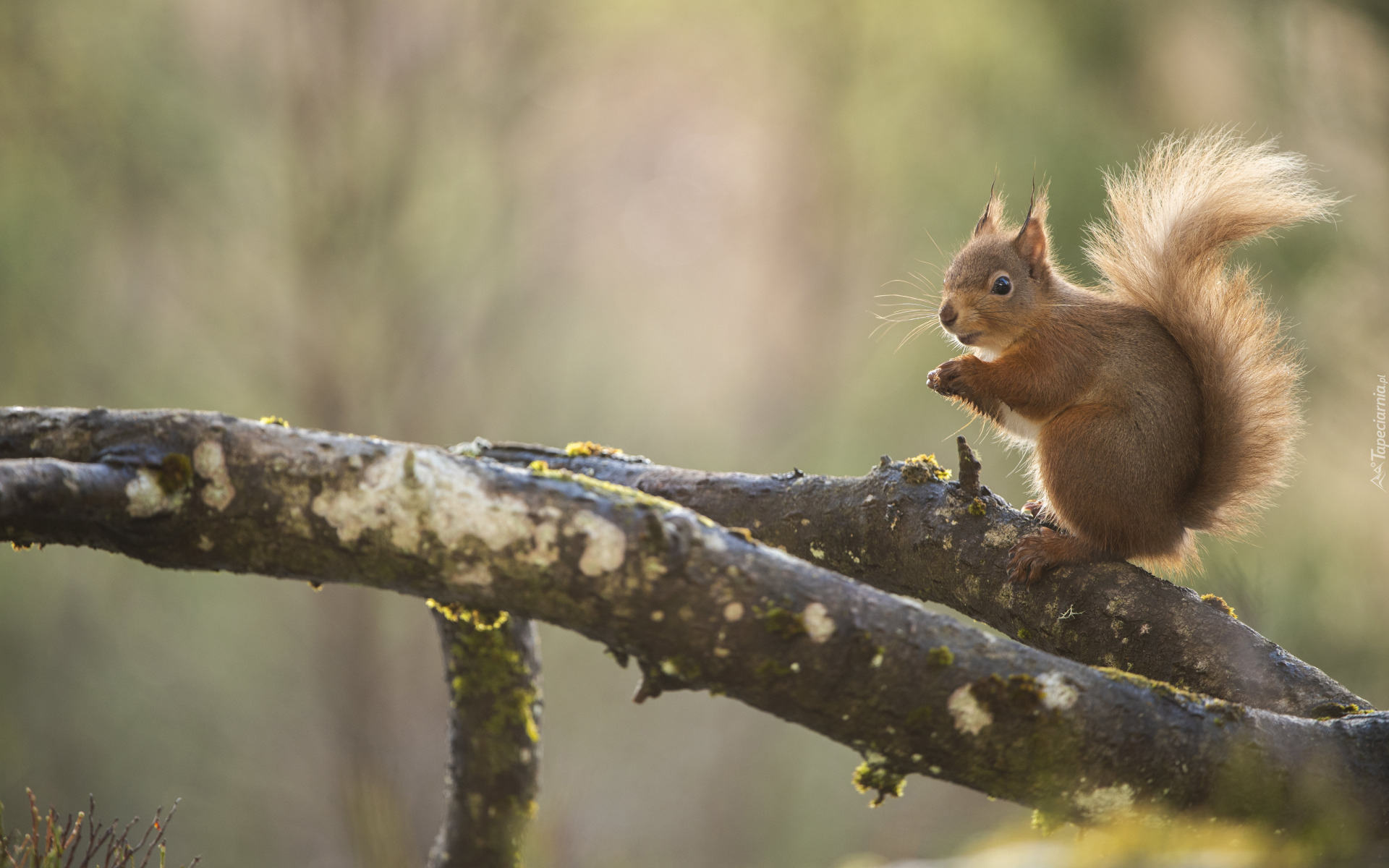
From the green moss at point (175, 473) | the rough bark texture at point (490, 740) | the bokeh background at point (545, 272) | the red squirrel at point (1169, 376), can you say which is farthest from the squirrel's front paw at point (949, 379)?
the bokeh background at point (545, 272)

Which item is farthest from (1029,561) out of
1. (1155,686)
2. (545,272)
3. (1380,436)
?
(545,272)

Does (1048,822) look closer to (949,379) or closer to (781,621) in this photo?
(781,621)

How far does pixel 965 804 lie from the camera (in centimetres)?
525

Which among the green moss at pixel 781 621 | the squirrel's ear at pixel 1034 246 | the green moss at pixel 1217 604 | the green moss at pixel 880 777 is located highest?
the squirrel's ear at pixel 1034 246

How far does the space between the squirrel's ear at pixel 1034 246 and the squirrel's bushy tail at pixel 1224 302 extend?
0.22 metres

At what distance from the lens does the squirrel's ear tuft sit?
1847 millimetres

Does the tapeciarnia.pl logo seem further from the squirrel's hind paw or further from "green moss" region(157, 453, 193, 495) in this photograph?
"green moss" region(157, 453, 193, 495)

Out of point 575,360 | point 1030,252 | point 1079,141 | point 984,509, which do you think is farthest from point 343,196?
point 984,509

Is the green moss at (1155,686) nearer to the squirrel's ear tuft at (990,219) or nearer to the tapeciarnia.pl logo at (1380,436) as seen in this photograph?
the squirrel's ear tuft at (990,219)

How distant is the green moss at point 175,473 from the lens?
2.54 ft

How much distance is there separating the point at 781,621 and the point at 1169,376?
0.96 metres

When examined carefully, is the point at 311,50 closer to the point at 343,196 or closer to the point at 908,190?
the point at 343,196

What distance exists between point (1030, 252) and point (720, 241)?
466cm

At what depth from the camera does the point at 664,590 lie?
772 mm
